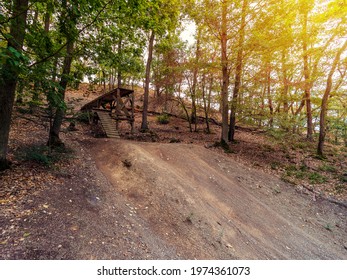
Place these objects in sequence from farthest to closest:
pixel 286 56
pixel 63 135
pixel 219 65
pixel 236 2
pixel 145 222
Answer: pixel 286 56 < pixel 219 65 < pixel 63 135 < pixel 236 2 < pixel 145 222

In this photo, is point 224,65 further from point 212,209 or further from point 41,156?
point 41,156

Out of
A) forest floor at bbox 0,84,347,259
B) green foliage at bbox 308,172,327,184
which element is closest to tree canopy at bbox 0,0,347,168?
forest floor at bbox 0,84,347,259

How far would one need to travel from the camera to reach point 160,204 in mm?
5055

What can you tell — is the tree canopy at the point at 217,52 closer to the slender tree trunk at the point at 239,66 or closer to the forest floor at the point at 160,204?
the slender tree trunk at the point at 239,66

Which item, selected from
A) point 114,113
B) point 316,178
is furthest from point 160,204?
point 114,113

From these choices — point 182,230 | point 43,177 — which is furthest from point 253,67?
point 43,177

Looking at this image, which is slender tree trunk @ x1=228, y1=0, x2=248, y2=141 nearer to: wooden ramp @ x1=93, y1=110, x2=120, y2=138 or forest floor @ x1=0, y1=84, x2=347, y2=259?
forest floor @ x1=0, y1=84, x2=347, y2=259

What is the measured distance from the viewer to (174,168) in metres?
7.39

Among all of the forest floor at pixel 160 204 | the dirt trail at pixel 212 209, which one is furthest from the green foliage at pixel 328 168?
the dirt trail at pixel 212 209

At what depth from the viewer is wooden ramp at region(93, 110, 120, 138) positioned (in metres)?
9.77

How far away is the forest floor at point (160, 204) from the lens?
3227 millimetres

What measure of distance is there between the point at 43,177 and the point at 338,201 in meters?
10.7

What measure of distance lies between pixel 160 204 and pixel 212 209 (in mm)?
1702

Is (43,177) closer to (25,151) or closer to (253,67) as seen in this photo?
(25,151)
